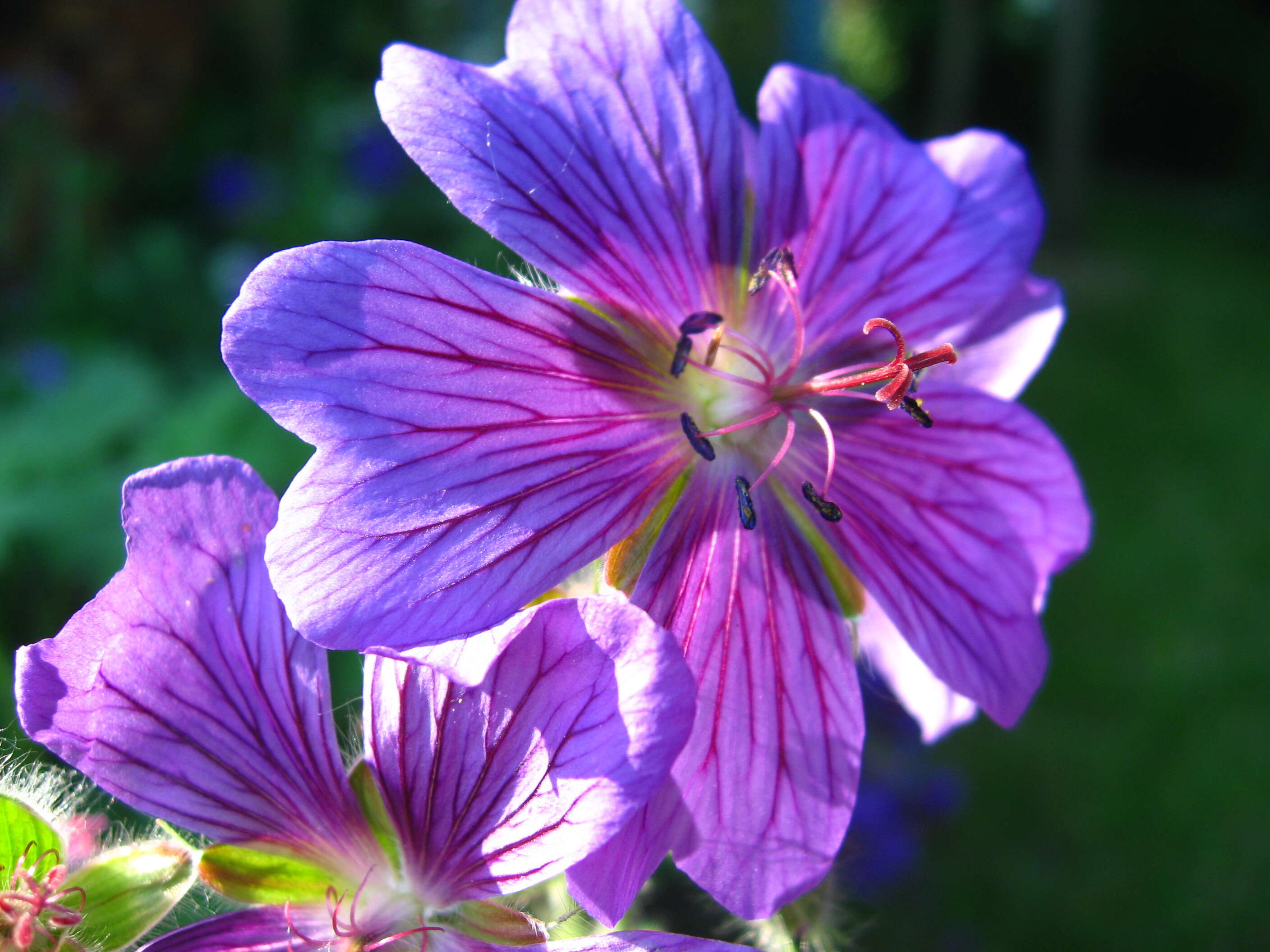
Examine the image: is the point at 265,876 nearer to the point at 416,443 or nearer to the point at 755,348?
the point at 416,443

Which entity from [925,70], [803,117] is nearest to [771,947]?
[803,117]

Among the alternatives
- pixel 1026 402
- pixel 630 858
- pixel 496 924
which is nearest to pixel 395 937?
pixel 496 924

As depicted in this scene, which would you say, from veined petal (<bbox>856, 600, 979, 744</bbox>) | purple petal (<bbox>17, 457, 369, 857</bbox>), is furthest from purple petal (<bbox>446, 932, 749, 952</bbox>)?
veined petal (<bbox>856, 600, 979, 744</bbox>)

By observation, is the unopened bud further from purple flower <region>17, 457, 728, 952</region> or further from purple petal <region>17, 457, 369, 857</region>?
purple petal <region>17, 457, 369, 857</region>

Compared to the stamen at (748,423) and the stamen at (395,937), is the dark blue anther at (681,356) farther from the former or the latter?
the stamen at (395,937)

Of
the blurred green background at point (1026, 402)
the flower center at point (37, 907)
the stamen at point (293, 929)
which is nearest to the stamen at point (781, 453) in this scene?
the blurred green background at point (1026, 402)

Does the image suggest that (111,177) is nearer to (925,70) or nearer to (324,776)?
(324,776)

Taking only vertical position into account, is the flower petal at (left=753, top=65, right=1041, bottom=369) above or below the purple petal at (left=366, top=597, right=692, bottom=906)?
above
